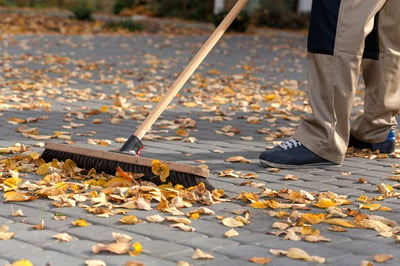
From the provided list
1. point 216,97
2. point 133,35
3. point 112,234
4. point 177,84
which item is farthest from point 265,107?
point 133,35

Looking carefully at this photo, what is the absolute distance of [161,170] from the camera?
4.27 metres

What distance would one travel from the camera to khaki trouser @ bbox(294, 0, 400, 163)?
493cm

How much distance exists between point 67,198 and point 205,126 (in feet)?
9.72

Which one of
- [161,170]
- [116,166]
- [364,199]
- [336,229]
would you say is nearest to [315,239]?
[336,229]

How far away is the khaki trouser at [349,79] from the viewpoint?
4.93m

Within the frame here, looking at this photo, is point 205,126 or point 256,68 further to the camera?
point 256,68

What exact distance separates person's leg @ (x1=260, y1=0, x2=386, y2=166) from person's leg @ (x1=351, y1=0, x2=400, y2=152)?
1.44ft

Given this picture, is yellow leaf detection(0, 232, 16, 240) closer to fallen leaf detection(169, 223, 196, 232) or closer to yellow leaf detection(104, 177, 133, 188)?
fallen leaf detection(169, 223, 196, 232)

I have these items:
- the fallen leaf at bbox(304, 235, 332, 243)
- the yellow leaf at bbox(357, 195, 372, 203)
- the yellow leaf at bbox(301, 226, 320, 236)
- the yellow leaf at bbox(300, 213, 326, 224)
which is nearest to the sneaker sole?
the yellow leaf at bbox(357, 195, 372, 203)

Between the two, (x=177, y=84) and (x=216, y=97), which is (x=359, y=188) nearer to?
(x=177, y=84)

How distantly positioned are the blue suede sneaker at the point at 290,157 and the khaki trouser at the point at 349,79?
43 millimetres

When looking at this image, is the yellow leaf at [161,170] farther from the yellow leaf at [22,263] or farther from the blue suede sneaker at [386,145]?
the blue suede sneaker at [386,145]

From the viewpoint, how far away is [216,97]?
908 cm

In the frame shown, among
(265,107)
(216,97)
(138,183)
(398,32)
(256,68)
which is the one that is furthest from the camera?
(256,68)
